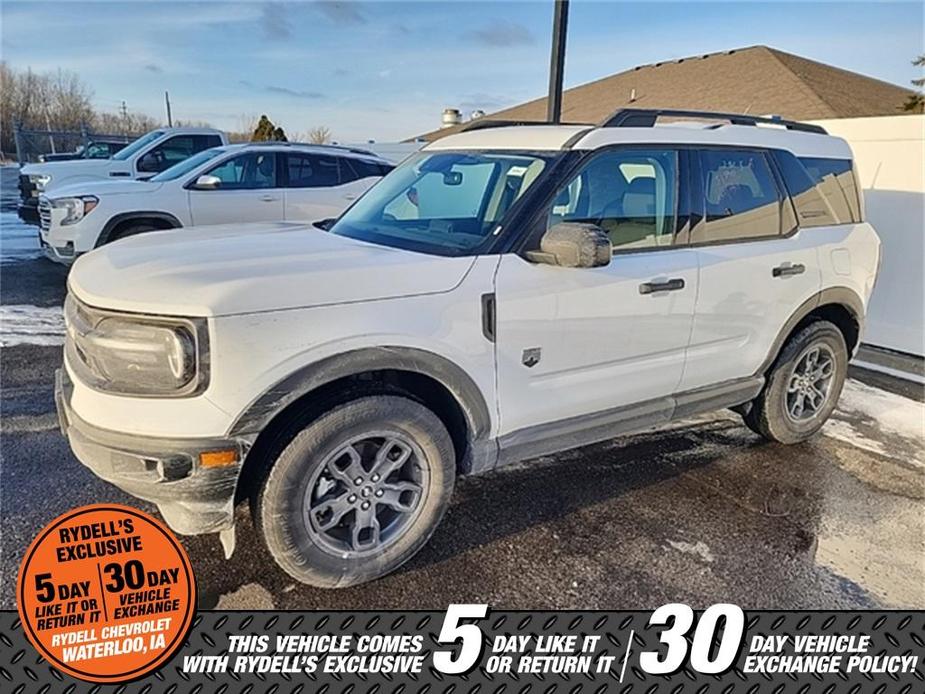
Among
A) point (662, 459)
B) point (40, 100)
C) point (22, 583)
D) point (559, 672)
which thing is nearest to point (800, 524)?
point (662, 459)

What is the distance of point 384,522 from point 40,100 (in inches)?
2299

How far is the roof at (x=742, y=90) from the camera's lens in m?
12.5

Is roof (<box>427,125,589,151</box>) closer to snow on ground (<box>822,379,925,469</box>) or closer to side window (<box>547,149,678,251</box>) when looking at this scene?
side window (<box>547,149,678,251</box>)

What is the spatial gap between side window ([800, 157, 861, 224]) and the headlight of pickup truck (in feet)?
12.6

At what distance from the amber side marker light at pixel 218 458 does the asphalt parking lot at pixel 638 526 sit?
68 cm

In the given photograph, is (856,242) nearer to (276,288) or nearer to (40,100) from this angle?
(276,288)

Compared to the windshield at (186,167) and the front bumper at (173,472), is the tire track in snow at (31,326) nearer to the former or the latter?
the windshield at (186,167)

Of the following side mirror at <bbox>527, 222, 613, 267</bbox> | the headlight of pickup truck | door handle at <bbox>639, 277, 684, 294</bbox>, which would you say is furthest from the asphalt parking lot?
side mirror at <bbox>527, 222, 613, 267</bbox>

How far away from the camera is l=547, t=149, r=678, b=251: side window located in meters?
3.17

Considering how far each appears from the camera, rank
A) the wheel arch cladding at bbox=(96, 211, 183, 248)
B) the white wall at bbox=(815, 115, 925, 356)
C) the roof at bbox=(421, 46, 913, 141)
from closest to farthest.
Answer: the white wall at bbox=(815, 115, 925, 356) → the wheel arch cladding at bbox=(96, 211, 183, 248) → the roof at bbox=(421, 46, 913, 141)

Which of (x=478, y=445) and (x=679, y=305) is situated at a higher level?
(x=679, y=305)

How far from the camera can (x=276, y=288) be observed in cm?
239

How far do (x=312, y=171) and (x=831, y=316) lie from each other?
659 cm

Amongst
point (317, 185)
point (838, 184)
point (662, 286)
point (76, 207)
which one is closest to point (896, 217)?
point (838, 184)
